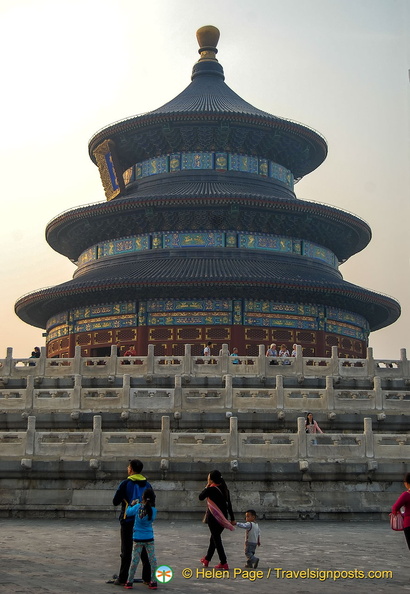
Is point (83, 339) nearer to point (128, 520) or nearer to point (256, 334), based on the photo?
point (256, 334)

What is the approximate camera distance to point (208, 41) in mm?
51188

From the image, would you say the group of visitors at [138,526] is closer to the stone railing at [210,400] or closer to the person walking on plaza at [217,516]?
the person walking on plaza at [217,516]

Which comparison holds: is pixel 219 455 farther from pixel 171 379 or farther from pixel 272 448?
pixel 171 379

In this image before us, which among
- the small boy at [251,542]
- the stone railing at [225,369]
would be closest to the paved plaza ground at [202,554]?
the small boy at [251,542]

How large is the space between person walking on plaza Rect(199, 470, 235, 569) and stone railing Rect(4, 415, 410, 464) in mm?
5866

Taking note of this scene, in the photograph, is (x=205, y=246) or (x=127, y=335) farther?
(x=205, y=246)

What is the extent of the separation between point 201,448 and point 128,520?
24.0ft

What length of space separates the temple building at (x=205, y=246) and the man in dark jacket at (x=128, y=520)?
27.6 metres

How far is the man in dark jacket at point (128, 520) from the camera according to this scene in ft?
32.5

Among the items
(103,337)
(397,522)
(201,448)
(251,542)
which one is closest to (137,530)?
(251,542)

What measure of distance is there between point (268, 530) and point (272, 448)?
2.46m

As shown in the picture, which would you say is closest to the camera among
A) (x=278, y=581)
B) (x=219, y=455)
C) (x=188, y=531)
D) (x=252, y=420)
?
(x=278, y=581)

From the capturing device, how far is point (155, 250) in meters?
42.2

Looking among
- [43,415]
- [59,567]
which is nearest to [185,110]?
[43,415]
